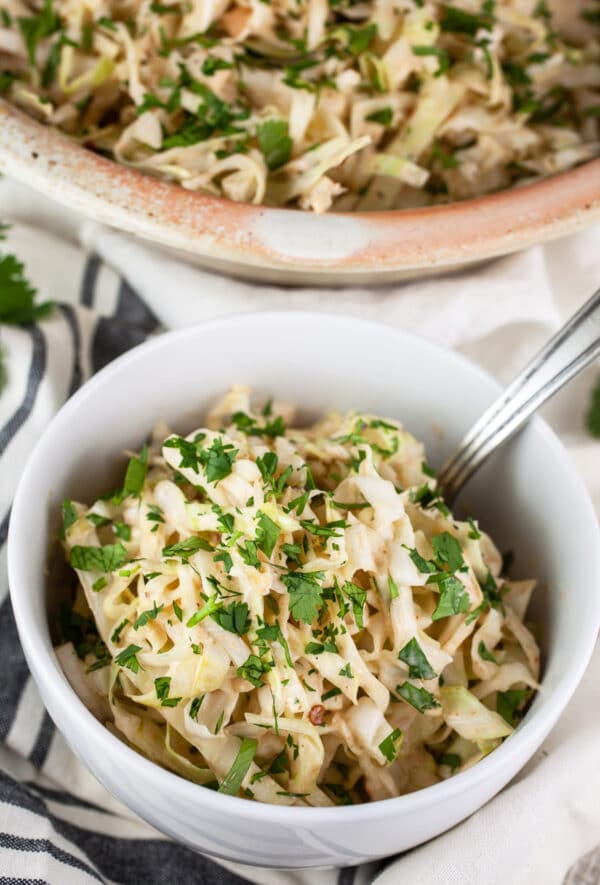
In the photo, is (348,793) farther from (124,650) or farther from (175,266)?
(175,266)

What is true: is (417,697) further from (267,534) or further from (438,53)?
(438,53)

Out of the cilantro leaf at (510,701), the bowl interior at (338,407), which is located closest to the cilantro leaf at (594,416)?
the bowl interior at (338,407)

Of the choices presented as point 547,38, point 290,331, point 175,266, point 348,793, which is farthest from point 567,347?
point 547,38

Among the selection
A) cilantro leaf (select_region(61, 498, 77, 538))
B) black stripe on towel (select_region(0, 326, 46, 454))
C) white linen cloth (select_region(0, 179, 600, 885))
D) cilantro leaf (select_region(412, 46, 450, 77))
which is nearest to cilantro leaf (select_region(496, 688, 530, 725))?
white linen cloth (select_region(0, 179, 600, 885))

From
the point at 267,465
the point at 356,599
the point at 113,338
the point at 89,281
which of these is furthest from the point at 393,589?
the point at 89,281

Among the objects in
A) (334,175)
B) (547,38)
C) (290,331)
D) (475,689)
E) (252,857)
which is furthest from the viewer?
(547,38)

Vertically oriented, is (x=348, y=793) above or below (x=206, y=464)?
below

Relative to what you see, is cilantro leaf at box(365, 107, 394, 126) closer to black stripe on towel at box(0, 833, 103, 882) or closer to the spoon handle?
the spoon handle
